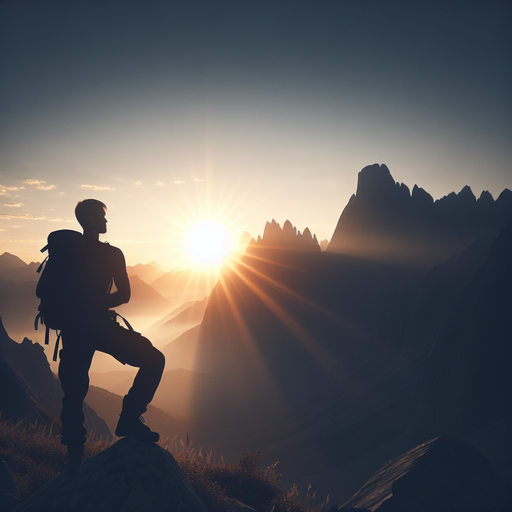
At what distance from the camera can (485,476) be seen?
6.59 m

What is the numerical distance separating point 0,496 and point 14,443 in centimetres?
228

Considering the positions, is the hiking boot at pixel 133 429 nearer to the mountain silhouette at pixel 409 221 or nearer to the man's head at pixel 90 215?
the man's head at pixel 90 215

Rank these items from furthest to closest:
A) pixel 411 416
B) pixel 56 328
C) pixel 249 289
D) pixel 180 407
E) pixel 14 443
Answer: pixel 249 289 → pixel 180 407 → pixel 411 416 → pixel 14 443 → pixel 56 328

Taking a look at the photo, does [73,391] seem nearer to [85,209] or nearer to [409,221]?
[85,209]

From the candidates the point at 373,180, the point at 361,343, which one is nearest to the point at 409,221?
the point at 373,180

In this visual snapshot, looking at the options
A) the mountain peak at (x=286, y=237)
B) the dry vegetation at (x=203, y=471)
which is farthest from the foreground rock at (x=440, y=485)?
the mountain peak at (x=286, y=237)

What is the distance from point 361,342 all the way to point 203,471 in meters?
123

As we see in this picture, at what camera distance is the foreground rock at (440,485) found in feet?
18.5

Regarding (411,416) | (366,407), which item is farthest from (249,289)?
(411,416)

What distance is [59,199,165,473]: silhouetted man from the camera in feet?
14.5

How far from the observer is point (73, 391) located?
4504 mm

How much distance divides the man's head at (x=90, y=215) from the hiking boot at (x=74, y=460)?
2.99 m

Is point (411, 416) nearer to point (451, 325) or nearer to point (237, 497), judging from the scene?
point (451, 325)

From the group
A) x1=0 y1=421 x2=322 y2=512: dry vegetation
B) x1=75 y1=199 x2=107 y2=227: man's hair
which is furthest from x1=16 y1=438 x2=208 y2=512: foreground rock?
x1=75 y1=199 x2=107 y2=227: man's hair
